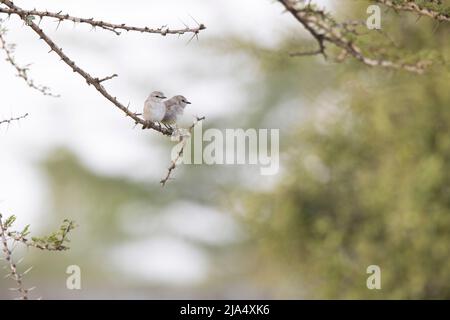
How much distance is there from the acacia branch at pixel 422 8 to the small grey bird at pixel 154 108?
4.43 ft

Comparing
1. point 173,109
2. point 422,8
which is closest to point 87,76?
point 173,109

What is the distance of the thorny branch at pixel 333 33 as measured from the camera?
4383mm

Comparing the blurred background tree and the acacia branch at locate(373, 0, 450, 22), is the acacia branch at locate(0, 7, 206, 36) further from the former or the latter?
the blurred background tree

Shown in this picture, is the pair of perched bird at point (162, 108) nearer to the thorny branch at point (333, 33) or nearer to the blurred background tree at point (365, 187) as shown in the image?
the thorny branch at point (333, 33)

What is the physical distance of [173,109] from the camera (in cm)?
532

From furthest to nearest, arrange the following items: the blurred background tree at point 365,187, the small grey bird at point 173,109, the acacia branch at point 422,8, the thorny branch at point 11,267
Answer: the blurred background tree at point 365,187 → the small grey bird at point 173,109 → the acacia branch at point 422,8 → the thorny branch at point 11,267

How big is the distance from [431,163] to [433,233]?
2.47ft

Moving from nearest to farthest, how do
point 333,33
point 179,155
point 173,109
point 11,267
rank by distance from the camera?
point 11,267, point 179,155, point 333,33, point 173,109

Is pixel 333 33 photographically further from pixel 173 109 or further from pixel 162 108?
pixel 173 109

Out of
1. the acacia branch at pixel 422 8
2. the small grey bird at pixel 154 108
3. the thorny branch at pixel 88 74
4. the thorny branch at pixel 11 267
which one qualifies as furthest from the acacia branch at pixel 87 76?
the acacia branch at pixel 422 8

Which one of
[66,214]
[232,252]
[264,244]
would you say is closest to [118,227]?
[66,214]

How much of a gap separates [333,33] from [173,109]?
1193 millimetres

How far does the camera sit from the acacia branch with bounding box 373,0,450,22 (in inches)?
169

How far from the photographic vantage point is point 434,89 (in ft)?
32.7
